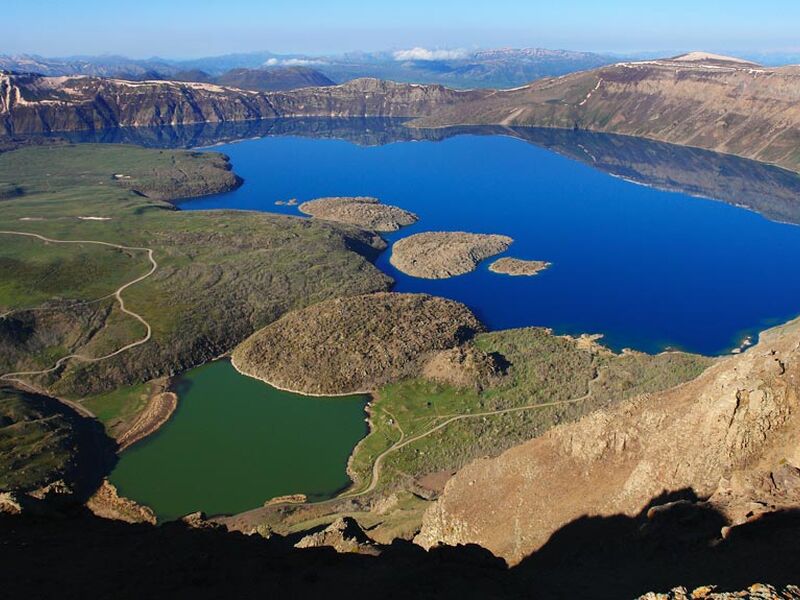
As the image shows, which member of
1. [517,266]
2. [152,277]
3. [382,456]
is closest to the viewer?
[382,456]


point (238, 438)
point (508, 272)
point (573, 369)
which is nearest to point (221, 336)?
point (238, 438)

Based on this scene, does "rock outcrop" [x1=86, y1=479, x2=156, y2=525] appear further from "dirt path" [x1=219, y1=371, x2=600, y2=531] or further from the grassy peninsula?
the grassy peninsula

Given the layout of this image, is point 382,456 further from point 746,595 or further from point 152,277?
point 152,277

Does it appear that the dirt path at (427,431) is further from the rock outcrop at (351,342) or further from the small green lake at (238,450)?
the rock outcrop at (351,342)

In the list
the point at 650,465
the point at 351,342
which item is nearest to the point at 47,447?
the point at 351,342

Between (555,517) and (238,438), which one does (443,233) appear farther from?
(555,517)
